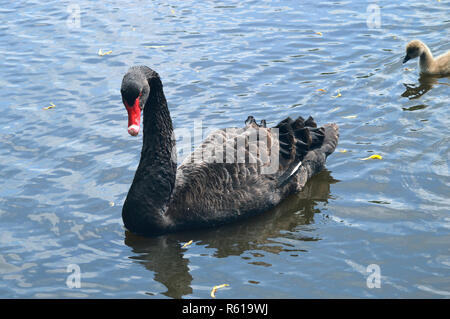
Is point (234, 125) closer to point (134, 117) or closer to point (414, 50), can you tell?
point (134, 117)

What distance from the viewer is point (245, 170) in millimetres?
6094

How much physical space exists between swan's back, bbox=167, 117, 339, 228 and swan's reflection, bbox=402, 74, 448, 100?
2.20 m

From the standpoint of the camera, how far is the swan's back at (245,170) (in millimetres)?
5863

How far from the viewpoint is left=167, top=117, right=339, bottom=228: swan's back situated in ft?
19.2

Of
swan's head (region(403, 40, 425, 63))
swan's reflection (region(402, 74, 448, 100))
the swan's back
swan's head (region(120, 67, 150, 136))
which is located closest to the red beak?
swan's head (region(120, 67, 150, 136))

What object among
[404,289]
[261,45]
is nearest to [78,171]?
[404,289]

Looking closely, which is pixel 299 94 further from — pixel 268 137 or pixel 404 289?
pixel 404 289

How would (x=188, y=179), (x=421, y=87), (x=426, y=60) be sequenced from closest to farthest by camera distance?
1. (x=188, y=179)
2. (x=421, y=87)
3. (x=426, y=60)

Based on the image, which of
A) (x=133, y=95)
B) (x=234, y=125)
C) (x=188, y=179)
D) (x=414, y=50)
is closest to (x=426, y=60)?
(x=414, y=50)

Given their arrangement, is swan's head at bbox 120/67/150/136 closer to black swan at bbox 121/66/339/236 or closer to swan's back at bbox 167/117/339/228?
black swan at bbox 121/66/339/236

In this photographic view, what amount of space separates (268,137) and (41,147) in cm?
278

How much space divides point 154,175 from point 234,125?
85.2 inches

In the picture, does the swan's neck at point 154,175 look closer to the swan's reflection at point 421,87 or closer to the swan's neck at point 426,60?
the swan's reflection at point 421,87
